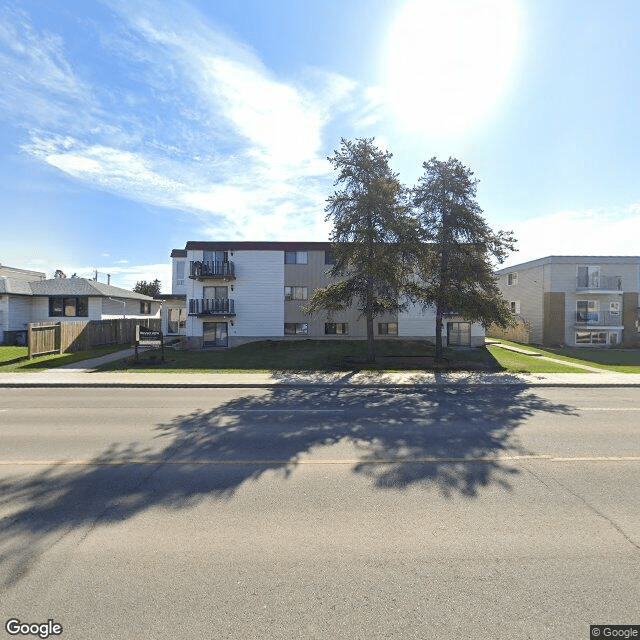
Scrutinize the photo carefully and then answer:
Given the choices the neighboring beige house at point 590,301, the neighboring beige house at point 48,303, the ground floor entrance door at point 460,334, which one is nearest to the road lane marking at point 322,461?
the ground floor entrance door at point 460,334

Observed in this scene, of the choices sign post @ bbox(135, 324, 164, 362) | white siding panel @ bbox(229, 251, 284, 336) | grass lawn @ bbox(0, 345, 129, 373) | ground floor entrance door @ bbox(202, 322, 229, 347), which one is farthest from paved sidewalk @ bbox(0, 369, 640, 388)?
ground floor entrance door @ bbox(202, 322, 229, 347)

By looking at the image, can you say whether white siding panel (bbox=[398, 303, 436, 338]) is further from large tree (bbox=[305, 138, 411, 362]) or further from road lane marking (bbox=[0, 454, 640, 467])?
road lane marking (bbox=[0, 454, 640, 467])

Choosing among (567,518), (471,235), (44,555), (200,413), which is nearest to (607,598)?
A: (567,518)

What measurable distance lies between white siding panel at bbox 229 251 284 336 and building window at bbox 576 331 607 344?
28419 millimetres

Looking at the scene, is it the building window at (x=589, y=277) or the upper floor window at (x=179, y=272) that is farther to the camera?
the building window at (x=589, y=277)

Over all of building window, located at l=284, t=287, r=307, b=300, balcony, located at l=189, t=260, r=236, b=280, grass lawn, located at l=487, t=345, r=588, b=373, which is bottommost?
grass lawn, located at l=487, t=345, r=588, b=373

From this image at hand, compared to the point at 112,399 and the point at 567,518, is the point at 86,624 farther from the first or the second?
the point at 112,399

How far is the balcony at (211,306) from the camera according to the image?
28.6 m

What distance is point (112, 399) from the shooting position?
39.7 ft

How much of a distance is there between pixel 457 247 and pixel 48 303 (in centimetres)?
3306

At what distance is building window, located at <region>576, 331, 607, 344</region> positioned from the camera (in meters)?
34.9

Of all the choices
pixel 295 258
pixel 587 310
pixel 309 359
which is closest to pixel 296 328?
pixel 295 258

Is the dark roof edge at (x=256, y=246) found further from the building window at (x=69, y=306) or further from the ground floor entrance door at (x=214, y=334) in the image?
the building window at (x=69, y=306)

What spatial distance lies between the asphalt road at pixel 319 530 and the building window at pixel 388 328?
67.7 ft
